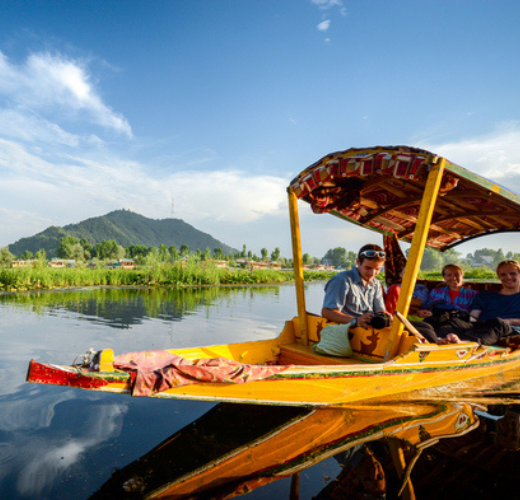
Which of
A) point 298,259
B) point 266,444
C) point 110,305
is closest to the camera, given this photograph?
point 266,444

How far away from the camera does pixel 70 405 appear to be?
4254 mm

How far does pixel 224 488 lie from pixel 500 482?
198 cm

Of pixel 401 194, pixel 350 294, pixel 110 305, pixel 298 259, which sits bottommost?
pixel 110 305

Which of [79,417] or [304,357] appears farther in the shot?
[304,357]

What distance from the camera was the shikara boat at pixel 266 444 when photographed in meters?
2.72

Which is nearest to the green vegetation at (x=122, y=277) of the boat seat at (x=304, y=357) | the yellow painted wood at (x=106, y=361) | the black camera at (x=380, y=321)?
the boat seat at (x=304, y=357)

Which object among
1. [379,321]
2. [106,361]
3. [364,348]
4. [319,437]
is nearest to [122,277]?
[364,348]

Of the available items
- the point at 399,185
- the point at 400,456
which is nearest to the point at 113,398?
the point at 400,456

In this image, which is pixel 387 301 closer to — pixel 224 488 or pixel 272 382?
pixel 272 382

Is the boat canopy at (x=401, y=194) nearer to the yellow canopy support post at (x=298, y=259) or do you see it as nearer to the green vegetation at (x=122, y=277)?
the yellow canopy support post at (x=298, y=259)

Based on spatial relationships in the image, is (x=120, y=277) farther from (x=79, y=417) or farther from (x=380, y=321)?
(x=380, y=321)

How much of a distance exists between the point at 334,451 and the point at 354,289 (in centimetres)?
176

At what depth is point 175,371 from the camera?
282 centimetres

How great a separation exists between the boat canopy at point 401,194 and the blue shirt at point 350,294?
1.02m
